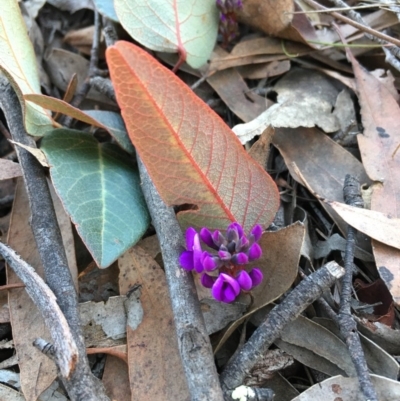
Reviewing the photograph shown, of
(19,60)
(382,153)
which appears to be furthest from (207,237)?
(19,60)

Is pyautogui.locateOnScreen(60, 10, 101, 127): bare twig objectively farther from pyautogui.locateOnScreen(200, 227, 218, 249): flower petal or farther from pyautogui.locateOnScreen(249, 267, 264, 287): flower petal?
pyautogui.locateOnScreen(249, 267, 264, 287): flower petal

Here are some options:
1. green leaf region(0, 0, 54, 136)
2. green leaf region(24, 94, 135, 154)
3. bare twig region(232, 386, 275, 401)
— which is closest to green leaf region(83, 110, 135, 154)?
green leaf region(24, 94, 135, 154)

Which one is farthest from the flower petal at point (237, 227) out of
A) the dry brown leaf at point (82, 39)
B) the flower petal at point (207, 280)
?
the dry brown leaf at point (82, 39)

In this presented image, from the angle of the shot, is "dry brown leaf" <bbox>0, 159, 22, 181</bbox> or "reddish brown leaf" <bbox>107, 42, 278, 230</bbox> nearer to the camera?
"reddish brown leaf" <bbox>107, 42, 278, 230</bbox>

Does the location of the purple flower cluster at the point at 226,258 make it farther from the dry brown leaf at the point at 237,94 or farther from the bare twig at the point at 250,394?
the dry brown leaf at the point at 237,94

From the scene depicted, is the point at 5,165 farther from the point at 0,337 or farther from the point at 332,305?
the point at 332,305

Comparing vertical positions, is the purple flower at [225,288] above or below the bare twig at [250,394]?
above
